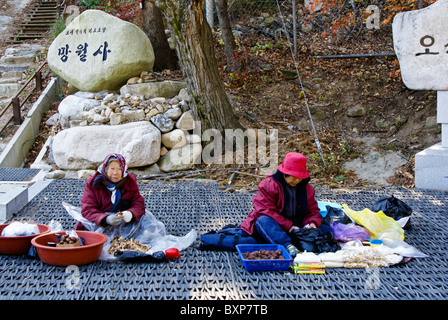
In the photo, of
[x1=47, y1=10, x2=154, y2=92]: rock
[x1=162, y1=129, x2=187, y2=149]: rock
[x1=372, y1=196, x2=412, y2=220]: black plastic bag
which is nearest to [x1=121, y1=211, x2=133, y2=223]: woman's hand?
[x1=372, y1=196, x2=412, y2=220]: black plastic bag

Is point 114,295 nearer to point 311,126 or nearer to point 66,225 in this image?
point 66,225

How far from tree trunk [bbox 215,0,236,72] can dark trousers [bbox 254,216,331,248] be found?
6.86 metres

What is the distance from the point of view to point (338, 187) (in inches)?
273

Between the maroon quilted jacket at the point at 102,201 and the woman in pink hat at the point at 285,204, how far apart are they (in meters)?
1.06

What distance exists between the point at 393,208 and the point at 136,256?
272 cm

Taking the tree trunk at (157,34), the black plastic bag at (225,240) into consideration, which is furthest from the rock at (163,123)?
the black plastic bag at (225,240)

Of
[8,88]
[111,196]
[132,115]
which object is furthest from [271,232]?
[8,88]

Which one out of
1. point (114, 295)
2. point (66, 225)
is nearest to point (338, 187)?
point (66, 225)

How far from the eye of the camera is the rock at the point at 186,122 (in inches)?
322

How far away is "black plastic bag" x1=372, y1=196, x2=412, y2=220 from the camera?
4.83 metres

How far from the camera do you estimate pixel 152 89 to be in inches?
345

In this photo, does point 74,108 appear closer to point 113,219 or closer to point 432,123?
point 113,219

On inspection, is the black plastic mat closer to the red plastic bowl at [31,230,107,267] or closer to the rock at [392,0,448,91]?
the red plastic bowl at [31,230,107,267]

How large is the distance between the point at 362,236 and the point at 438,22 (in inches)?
136
